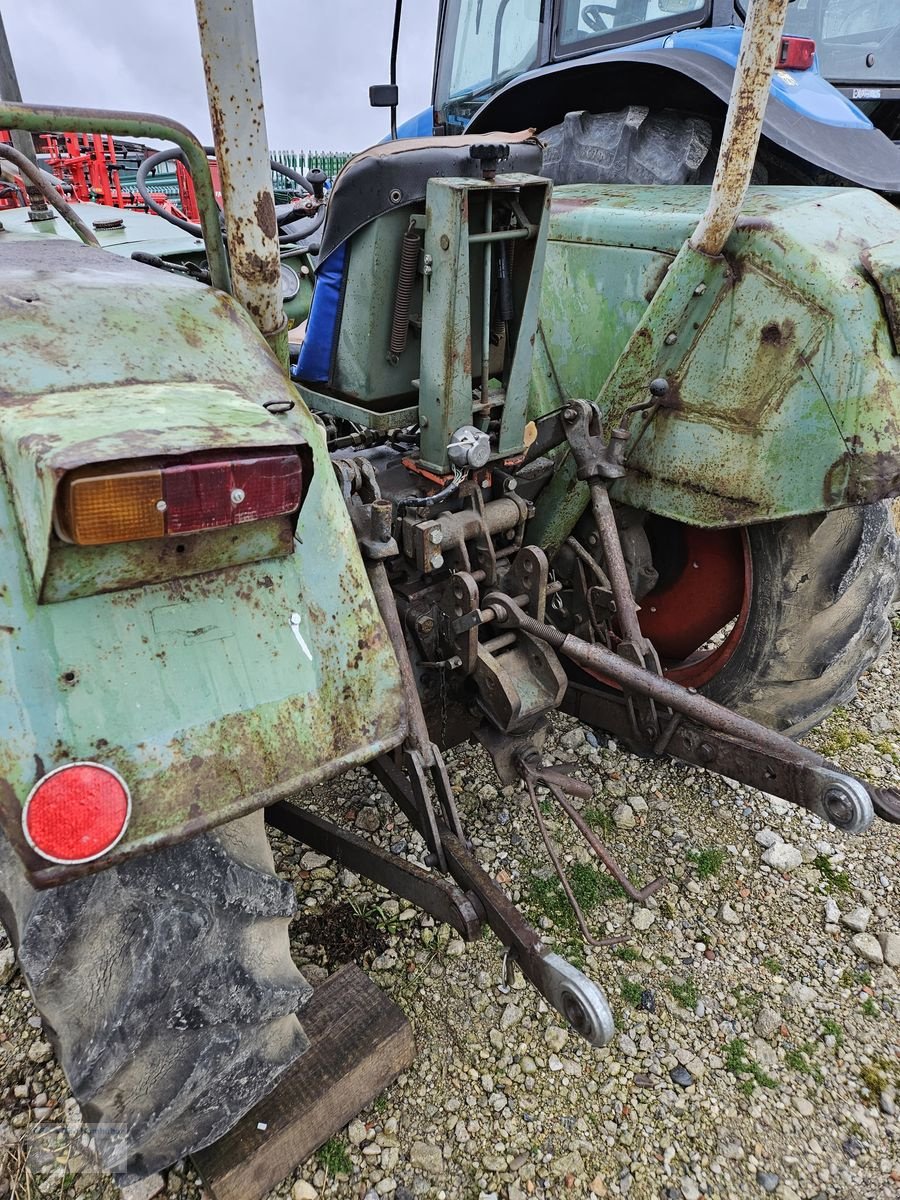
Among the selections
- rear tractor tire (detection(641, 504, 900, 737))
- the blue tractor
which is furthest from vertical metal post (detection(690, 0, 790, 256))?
rear tractor tire (detection(641, 504, 900, 737))

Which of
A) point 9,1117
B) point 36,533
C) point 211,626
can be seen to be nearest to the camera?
point 36,533

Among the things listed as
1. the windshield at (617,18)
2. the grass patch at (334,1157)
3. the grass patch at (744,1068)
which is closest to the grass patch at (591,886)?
the grass patch at (744,1068)

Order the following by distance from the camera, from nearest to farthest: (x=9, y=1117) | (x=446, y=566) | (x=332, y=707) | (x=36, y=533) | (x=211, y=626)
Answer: (x=36, y=533) → (x=211, y=626) → (x=332, y=707) → (x=9, y=1117) → (x=446, y=566)

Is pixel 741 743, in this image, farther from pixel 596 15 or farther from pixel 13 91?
pixel 13 91

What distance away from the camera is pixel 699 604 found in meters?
2.48

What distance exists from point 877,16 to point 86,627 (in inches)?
145

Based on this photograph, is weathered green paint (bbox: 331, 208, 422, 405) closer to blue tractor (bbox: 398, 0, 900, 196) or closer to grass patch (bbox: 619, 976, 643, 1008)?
blue tractor (bbox: 398, 0, 900, 196)

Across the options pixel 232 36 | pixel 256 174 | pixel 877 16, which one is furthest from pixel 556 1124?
pixel 877 16

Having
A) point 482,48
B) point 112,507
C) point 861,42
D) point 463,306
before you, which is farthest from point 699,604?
point 482,48

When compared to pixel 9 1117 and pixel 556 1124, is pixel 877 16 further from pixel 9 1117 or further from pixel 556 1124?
pixel 9 1117

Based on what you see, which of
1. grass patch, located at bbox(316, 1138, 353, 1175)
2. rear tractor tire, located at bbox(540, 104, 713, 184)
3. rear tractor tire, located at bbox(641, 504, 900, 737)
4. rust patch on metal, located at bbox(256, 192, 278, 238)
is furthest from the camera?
rear tractor tire, located at bbox(540, 104, 713, 184)

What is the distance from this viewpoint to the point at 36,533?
0.97m

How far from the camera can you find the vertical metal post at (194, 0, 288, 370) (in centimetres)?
112

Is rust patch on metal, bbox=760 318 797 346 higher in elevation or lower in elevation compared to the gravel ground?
higher
